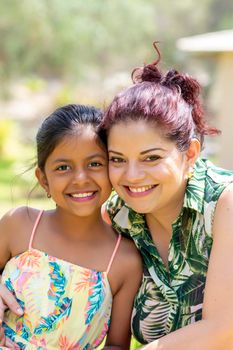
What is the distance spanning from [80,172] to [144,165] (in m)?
0.35

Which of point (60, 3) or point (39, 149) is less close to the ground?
point (60, 3)

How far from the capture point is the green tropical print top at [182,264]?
3139 mm

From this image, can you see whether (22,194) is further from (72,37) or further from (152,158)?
(72,37)

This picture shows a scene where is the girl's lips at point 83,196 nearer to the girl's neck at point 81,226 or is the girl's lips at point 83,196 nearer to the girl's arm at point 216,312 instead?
the girl's neck at point 81,226

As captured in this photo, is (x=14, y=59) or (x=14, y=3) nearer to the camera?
(x=14, y=3)

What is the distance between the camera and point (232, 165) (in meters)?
12.0

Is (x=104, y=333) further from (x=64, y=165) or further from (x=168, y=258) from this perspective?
(x=64, y=165)

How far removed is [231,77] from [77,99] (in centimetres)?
1220

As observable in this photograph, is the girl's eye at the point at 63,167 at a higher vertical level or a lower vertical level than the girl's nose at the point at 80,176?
higher

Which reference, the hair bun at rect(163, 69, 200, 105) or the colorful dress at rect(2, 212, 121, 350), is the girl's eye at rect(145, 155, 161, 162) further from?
the colorful dress at rect(2, 212, 121, 350)

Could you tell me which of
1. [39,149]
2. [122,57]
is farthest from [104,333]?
[122,57]

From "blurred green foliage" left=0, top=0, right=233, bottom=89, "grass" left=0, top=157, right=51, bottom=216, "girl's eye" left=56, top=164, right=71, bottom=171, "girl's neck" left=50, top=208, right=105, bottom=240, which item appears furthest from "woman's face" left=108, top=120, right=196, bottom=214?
"blurred green foliage" left=0, top=0, right=233, bottom=89

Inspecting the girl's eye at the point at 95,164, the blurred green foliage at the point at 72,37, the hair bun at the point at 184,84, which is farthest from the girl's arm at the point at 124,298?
the blurred green foliage at the point at 72,37

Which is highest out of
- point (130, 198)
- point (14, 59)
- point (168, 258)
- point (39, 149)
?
point (14, 59)
